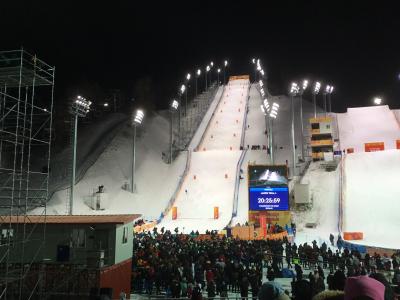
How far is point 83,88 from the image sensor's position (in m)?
61.1

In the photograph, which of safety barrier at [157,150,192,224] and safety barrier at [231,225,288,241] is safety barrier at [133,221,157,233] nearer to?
safety barrier at [157,150,192,224]

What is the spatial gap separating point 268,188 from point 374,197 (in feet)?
35.4

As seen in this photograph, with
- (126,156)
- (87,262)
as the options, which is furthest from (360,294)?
(126,156)

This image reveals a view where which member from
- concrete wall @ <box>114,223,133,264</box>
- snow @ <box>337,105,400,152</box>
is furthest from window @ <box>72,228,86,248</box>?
snow @ <box>337,105,400,152</box>

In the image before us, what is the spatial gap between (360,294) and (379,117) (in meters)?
71.3

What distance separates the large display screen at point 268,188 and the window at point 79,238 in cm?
1833

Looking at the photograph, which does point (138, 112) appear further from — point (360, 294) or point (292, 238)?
point (360, 294)

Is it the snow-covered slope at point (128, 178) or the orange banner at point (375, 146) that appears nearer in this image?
the snow-covered slope at point (128, 178)

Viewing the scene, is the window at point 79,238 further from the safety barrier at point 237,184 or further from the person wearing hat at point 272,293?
the safety barrier at point 237,184

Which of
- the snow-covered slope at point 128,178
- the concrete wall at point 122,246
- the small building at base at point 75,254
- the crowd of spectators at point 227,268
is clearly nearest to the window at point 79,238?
the small building at base at point 75,254

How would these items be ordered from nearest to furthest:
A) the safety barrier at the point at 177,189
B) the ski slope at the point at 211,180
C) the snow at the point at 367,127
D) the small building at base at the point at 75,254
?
the small building at base at the point at 75,254, the ski slope at the point at 211,180, the safety barrier at the point at 177,189, the snow at the point at 367,127

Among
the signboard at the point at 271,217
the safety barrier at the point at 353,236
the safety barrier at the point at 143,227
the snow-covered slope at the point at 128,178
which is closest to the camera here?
the safety barrier at the point at 353,236

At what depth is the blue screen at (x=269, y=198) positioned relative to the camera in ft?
108

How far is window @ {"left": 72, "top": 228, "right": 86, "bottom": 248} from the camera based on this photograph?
1728cm
